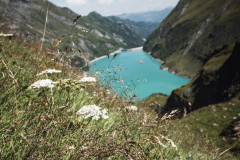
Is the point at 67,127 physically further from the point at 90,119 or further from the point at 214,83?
the point at 214,83

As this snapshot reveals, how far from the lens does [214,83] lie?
6800 centimetres

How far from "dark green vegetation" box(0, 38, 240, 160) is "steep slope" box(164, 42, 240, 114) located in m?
57.4

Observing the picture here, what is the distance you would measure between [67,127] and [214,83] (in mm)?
78089

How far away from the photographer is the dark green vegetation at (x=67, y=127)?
4.88 ft

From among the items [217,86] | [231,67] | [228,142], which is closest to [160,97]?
[217,86]

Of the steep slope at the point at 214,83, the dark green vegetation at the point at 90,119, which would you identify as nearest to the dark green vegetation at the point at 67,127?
the dark green vegetation at the point at 90,119

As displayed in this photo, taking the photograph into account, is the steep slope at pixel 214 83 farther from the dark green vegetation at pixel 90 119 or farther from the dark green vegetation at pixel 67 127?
the dark green vegetation at pixel 67 127

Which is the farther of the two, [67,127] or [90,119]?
[90,119]

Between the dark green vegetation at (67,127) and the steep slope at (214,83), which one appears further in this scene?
the steep slope at (214,83)

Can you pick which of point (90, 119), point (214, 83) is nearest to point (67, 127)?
point (90, 119)

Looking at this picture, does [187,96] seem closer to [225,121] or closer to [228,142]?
[225,121]

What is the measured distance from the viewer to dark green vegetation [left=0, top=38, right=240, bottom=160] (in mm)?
1488

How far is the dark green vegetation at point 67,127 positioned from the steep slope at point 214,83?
188 feet

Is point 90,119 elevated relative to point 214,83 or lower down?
elevated
